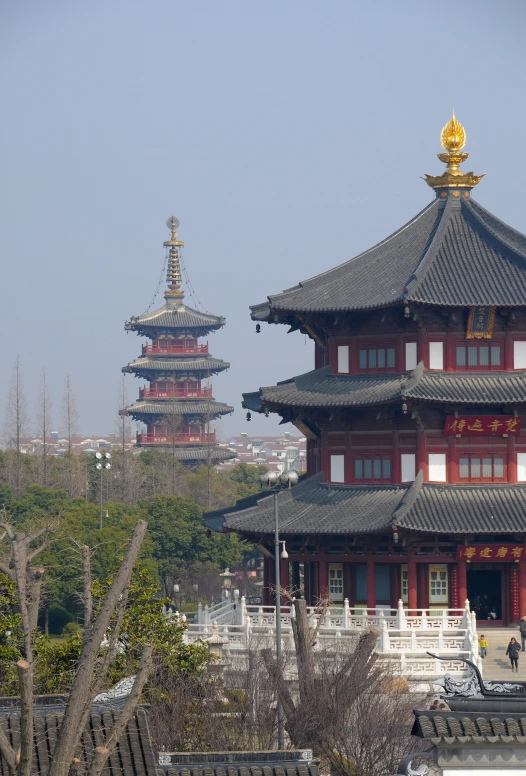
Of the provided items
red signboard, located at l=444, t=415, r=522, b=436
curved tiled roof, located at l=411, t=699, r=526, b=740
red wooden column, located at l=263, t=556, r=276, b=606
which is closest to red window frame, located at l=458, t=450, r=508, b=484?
red signboard, located at l=444, t=415, r=522, b=436

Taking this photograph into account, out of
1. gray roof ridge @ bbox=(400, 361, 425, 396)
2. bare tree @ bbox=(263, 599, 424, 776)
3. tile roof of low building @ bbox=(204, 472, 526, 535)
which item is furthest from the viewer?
gray roof ridge @ bbox=(400, 361, 425, 396)

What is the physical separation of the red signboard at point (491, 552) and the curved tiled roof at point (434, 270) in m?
6.99

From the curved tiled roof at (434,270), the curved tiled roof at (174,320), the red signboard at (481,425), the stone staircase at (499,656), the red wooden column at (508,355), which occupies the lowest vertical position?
the stone staircase at (499,656)

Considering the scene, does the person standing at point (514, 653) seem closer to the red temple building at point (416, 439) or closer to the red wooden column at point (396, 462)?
the red temple building at point (416, 439)

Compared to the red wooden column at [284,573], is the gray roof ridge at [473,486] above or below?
above

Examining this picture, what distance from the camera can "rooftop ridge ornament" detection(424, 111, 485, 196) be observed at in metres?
54.2

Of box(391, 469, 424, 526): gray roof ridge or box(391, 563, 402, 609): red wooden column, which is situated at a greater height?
box(391, 469, 424, 526): gray roof ridge

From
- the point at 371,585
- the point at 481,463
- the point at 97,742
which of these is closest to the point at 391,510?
the point at 371,585

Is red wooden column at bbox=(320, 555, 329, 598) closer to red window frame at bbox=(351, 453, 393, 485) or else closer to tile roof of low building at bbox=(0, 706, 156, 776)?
red window frame at bbox=(351, 453, 393, 485)

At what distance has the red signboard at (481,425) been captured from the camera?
163 feet

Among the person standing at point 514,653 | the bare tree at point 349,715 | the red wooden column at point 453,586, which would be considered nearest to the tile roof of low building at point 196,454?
the red wooden column at point 453,586

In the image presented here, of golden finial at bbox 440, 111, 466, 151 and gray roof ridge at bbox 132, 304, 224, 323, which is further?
gray roof ridge at bbox 132, 304, 224, 323

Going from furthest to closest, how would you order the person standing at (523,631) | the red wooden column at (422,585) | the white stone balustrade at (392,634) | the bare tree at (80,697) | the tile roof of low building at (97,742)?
1. the red wooden column at (422,585)
2. the person standing at (523,631)
3. the white stone balustrade at (392,634)
4. the tile roof of low building at (97,742)
5. the bare tree at (80,697)

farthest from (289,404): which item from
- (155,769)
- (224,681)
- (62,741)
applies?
(62,741)
